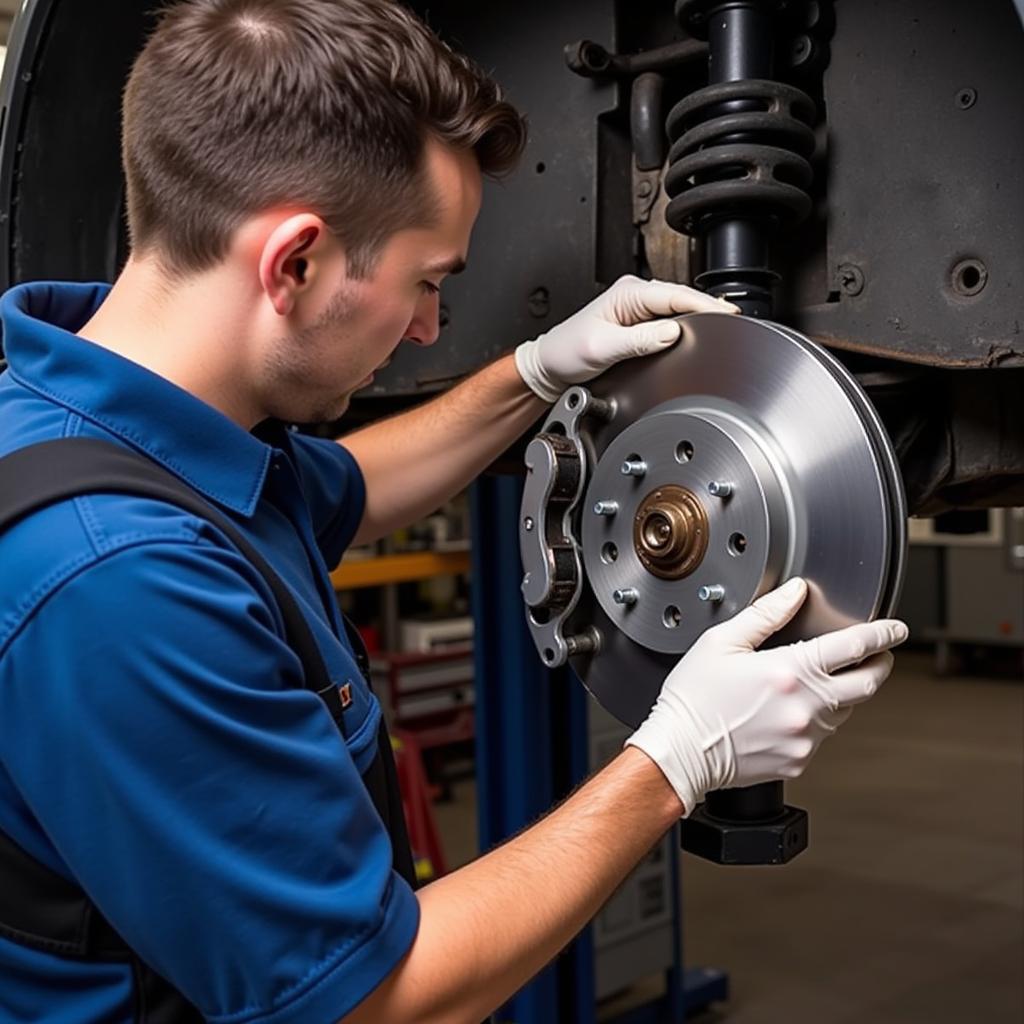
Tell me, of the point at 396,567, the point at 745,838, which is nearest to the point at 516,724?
the point at 745,838

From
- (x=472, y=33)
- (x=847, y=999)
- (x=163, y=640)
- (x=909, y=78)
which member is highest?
(x=472, y=33)

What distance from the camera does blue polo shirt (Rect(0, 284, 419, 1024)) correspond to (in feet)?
1.86

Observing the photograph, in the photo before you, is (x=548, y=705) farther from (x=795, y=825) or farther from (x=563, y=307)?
(x=795, y=825)

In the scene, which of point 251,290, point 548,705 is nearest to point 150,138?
point 251,290

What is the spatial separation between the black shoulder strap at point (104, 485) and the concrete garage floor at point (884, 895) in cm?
210

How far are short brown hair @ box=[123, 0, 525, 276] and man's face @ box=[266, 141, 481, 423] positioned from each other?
1 cm

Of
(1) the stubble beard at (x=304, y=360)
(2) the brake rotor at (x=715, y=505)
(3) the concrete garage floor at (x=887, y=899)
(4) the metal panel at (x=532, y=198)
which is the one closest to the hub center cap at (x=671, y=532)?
(2) the brake rotor at (x=715, y=505)

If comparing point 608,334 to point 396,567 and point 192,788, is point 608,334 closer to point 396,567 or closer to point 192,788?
point 192,788

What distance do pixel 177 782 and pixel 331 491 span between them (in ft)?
1.75

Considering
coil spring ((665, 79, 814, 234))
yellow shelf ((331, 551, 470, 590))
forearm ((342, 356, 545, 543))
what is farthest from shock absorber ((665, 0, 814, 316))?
yellow shelf ((331, 551, 470, 590))

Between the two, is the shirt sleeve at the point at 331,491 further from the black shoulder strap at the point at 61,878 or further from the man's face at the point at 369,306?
the black shoulder strap at the point at 61,878

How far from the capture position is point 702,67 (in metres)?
1.03

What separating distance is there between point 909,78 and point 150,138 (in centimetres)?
57

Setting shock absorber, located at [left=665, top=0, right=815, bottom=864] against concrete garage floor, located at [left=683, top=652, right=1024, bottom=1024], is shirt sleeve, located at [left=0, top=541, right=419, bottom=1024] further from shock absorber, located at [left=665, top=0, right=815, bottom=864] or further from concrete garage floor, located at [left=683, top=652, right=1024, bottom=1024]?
concrete garage floor, located at [left=683, top=652, right=1024, bottom=1024]
